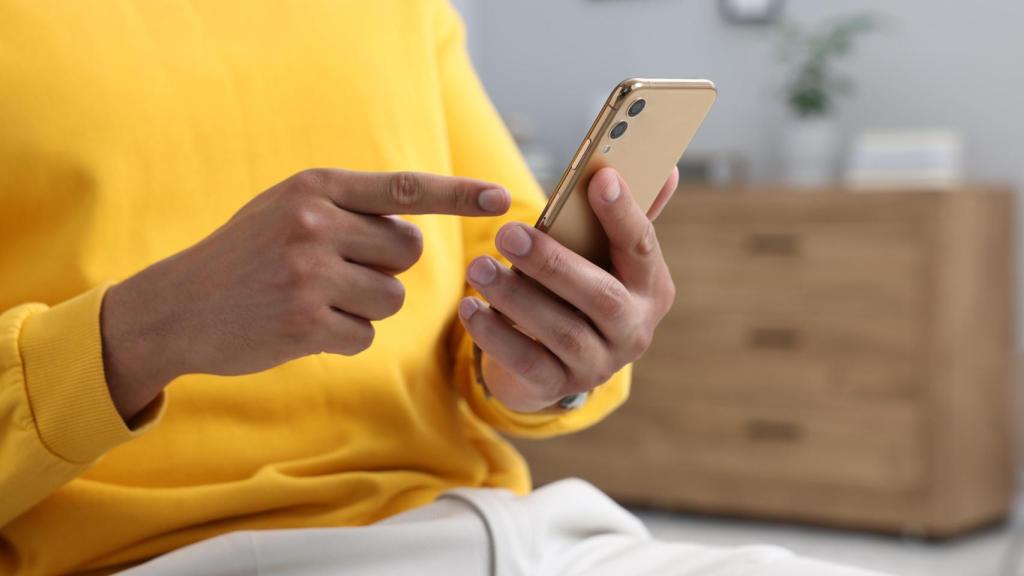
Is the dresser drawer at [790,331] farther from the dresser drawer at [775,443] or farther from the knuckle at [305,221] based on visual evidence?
the knuckle at [305,221]

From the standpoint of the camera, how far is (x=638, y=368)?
3.54 m

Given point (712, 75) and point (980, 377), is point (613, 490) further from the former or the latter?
point (712, 75)

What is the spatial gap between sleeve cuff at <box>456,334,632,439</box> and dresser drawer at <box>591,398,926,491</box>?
2293 mm

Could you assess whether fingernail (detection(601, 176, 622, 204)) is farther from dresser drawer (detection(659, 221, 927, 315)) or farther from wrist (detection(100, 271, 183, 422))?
dresser drawer (detection(659, 221, 927, 315))

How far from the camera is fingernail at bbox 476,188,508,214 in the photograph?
0.72 m

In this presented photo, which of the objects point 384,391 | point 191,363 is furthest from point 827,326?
point 191,363

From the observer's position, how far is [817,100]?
3.54 metres

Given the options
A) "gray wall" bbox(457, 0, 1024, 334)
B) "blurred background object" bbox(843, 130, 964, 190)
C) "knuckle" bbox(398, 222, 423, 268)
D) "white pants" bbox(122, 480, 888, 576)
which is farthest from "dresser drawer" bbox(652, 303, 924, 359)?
"knuckle" bbox(398, 222, 423, 268)

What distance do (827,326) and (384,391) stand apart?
2.49 meters

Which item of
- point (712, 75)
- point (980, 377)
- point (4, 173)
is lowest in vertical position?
point (980, 377)

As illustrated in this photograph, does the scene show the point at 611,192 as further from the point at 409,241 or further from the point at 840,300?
the point at 840,300

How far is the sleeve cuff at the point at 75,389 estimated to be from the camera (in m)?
0.75

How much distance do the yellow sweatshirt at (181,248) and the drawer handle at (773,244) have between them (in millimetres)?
2340

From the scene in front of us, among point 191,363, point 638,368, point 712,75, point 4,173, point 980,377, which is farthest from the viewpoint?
point 712,75
